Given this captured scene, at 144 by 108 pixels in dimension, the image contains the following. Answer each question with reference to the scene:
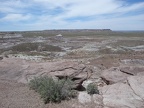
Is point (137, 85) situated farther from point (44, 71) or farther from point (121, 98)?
point (44, 71)

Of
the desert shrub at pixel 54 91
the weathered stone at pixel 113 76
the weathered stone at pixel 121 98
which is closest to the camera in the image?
the weathered stone at pixel 121 98

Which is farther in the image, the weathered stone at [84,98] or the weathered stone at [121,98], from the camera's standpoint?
the weathered stone at [84,98]

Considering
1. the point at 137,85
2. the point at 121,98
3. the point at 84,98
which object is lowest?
the point at 84,98

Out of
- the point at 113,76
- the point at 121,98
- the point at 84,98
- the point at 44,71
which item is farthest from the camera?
the point at 113,76

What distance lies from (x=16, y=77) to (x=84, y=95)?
15.0 feet

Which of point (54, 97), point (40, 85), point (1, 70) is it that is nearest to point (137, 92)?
point (54, 97)

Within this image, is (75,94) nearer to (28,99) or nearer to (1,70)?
(28,99)

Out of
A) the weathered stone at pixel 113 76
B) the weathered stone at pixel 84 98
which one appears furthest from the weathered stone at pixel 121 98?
the weathered stone at pixel 113 76

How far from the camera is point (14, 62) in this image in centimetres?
1277

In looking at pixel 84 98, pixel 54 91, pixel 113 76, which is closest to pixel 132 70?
pixel 113 76

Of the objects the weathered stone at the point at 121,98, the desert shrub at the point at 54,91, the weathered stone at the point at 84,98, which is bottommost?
the weathered stone at the point at 84,98

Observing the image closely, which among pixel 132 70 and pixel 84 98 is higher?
pixel 132 70

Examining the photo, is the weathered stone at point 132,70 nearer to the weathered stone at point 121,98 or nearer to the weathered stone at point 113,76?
the weathered stone at point 113,76

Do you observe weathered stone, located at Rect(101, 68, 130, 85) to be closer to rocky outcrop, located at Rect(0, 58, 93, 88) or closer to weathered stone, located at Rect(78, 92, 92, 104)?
rocky outcrop, located at Rect(0, 58, 93, 88)
